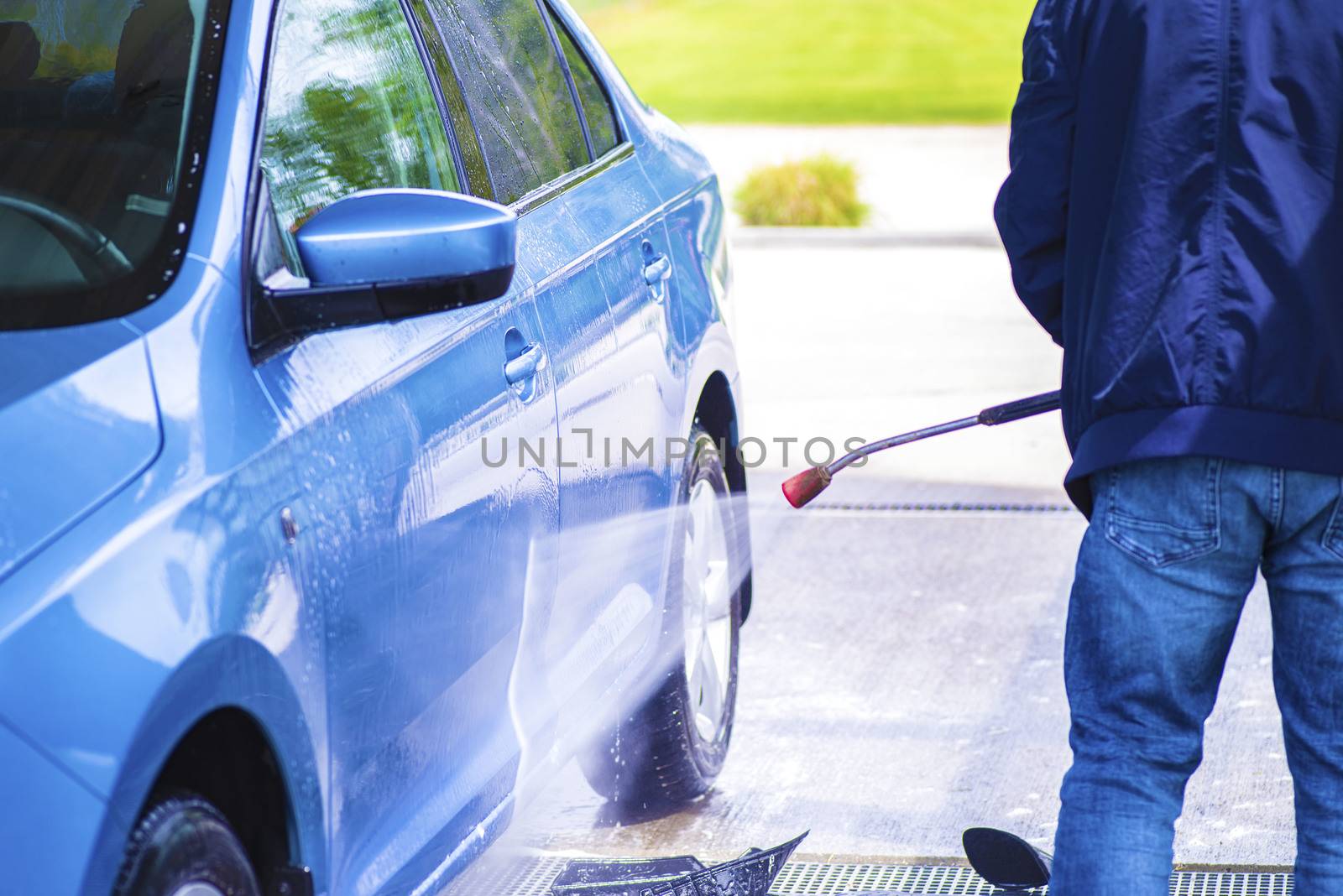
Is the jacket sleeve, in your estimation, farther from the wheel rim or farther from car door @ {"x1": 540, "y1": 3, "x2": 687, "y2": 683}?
the wheel rim

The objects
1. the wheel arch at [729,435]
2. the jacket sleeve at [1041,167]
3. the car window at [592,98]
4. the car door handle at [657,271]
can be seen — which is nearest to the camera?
the jacket sleeve at [1041,167]

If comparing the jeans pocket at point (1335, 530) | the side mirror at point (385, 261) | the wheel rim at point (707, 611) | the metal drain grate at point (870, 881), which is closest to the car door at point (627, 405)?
the wheel rim at point (707, 611)

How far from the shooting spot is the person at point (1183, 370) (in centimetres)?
240

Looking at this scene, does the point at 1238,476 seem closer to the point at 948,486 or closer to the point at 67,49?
the point at 67,49

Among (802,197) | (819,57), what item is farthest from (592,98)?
(819,57)

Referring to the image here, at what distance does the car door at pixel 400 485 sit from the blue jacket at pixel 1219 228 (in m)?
0.90

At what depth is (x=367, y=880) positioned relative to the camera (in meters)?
2.48

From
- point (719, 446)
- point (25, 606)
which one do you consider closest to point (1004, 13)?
point (719, 446)

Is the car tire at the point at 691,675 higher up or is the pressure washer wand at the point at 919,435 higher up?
the pressure washer wand at the point at 919,435

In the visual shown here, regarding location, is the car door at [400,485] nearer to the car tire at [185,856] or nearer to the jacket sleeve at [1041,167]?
the car tire at [185,856]

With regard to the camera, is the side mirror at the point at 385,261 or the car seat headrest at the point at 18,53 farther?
the car seat headrest at the point at 18,53

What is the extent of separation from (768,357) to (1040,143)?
665 centimetres

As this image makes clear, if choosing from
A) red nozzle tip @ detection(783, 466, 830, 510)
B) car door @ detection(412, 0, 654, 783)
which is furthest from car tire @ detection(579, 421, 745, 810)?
red nozzle tip @ detection(783, 466, 830, 510)

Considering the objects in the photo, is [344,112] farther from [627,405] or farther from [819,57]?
[819,57]
